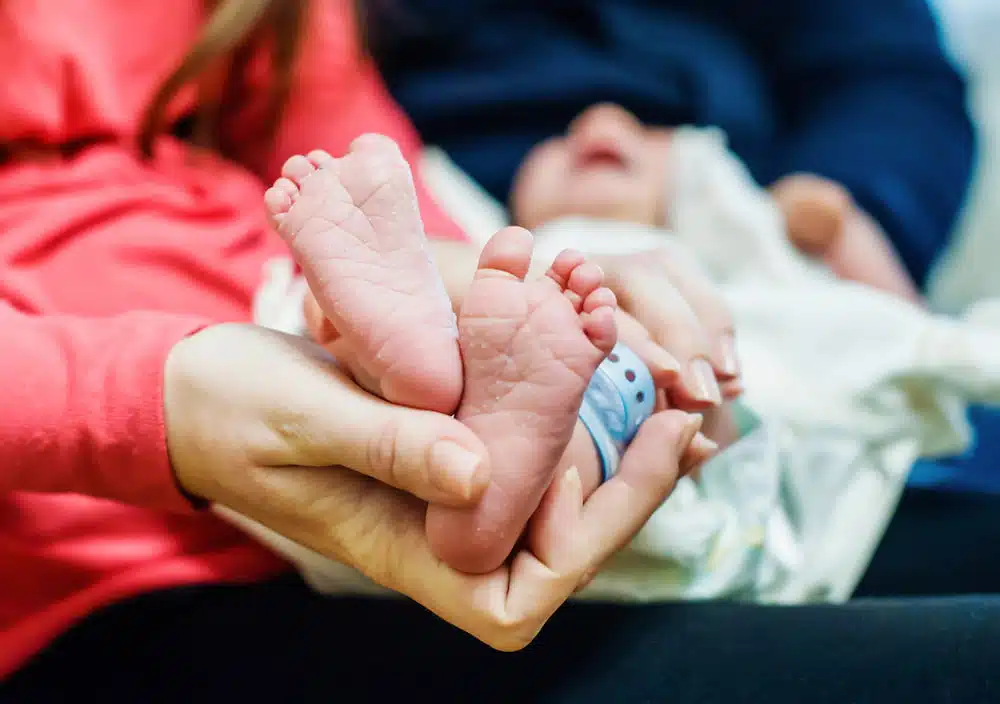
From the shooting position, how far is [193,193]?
23.0 inches

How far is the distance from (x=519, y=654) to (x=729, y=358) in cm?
18

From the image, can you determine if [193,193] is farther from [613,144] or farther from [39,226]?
[613,144]

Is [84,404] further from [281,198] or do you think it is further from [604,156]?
[604,156]

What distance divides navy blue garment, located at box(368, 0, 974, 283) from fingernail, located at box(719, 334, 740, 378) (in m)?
0.41

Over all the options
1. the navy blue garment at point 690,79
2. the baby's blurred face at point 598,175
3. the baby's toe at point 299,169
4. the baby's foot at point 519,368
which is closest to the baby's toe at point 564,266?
the baby's foot at point 519,368

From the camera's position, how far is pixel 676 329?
0.41 meters

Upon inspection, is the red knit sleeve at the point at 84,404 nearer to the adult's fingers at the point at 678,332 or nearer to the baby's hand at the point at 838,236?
Result: the adult's fingers at the point at 678,332

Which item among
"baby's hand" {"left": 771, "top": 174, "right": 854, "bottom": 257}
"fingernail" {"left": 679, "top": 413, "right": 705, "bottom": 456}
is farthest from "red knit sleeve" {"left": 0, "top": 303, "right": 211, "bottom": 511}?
"baby's hand" {"left": 771, "top": 174, "right": 854, "bottom": 257}

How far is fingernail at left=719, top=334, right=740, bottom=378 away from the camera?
0.43 m

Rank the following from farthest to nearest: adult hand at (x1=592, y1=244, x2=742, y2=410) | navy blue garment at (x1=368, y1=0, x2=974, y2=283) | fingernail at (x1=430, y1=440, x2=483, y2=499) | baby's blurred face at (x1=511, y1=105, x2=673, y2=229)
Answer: navy blue garment at (x1=368, y1=0, x2=974, y2=283) < baby's blurred face at (x1=511, y1=105, x2=673, y2=229) < adult hand at (x1=592, y1=244, x2=742, y2=410) < fingernail at (x1=430, y1=440, x2=483, y2=499)

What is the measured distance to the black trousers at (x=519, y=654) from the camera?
1.28 feet

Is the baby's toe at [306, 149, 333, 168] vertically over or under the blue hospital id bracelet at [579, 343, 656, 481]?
over

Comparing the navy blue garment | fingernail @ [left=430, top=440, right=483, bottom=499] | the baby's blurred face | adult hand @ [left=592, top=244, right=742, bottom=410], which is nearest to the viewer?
fingernail @ [left=430, top=440, right=483, bottom=499]

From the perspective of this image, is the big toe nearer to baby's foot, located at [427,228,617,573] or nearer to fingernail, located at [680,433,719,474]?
baby's foot, located at [427,228,617,573]
